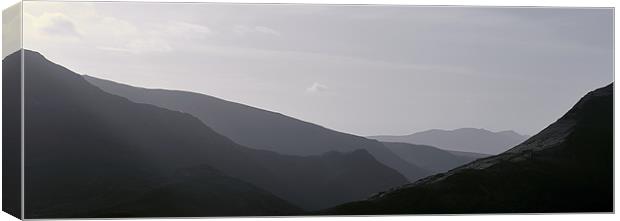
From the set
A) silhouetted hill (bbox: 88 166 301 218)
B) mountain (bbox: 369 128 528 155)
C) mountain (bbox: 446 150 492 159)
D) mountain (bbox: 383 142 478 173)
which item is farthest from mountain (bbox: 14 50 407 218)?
mountain (bbox: 446 150 492 159)

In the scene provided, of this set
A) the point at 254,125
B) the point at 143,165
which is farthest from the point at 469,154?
the point at 143,165

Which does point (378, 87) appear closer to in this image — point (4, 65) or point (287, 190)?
point (287, 190)

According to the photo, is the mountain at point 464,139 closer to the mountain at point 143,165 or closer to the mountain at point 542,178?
the mountain at point 542,178

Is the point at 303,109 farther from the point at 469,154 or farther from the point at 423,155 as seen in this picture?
the point at 469,154

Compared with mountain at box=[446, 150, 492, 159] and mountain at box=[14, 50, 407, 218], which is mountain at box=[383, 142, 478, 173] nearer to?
mountain at box=[446, 150, 492, 159]

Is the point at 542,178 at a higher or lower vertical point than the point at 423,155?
lower

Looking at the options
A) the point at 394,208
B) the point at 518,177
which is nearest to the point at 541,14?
the point at 518,177

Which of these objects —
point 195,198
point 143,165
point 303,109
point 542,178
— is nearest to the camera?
point 143,165
